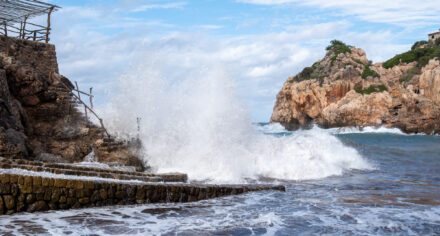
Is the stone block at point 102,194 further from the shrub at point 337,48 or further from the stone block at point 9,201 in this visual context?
the shrub at point 337,48

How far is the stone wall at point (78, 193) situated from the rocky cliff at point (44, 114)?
15.2 ft

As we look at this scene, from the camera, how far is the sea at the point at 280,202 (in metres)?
5.23

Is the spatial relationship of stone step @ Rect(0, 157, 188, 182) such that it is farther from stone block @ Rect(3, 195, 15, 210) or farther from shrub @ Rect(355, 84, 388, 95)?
shrub @ Rect(355, 84, 388, 95)

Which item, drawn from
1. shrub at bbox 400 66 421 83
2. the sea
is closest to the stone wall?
the sea

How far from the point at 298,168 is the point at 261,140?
1.98 metres

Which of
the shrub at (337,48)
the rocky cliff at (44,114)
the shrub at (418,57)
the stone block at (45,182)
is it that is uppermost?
the shrub at (337,48)

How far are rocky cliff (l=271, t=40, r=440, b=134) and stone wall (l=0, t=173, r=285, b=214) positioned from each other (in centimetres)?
3885

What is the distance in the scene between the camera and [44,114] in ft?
40.4

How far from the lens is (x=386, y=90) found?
4619cm

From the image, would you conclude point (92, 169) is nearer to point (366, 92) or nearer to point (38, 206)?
point (38, 206)

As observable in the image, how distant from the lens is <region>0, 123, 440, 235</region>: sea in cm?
523

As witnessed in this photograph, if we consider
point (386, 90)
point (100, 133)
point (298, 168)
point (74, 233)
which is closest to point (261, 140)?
point (298, 168)

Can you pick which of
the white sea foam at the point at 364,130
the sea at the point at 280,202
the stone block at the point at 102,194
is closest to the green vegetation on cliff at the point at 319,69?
the white sea foam at the point at 364,130

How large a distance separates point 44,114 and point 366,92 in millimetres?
41384
